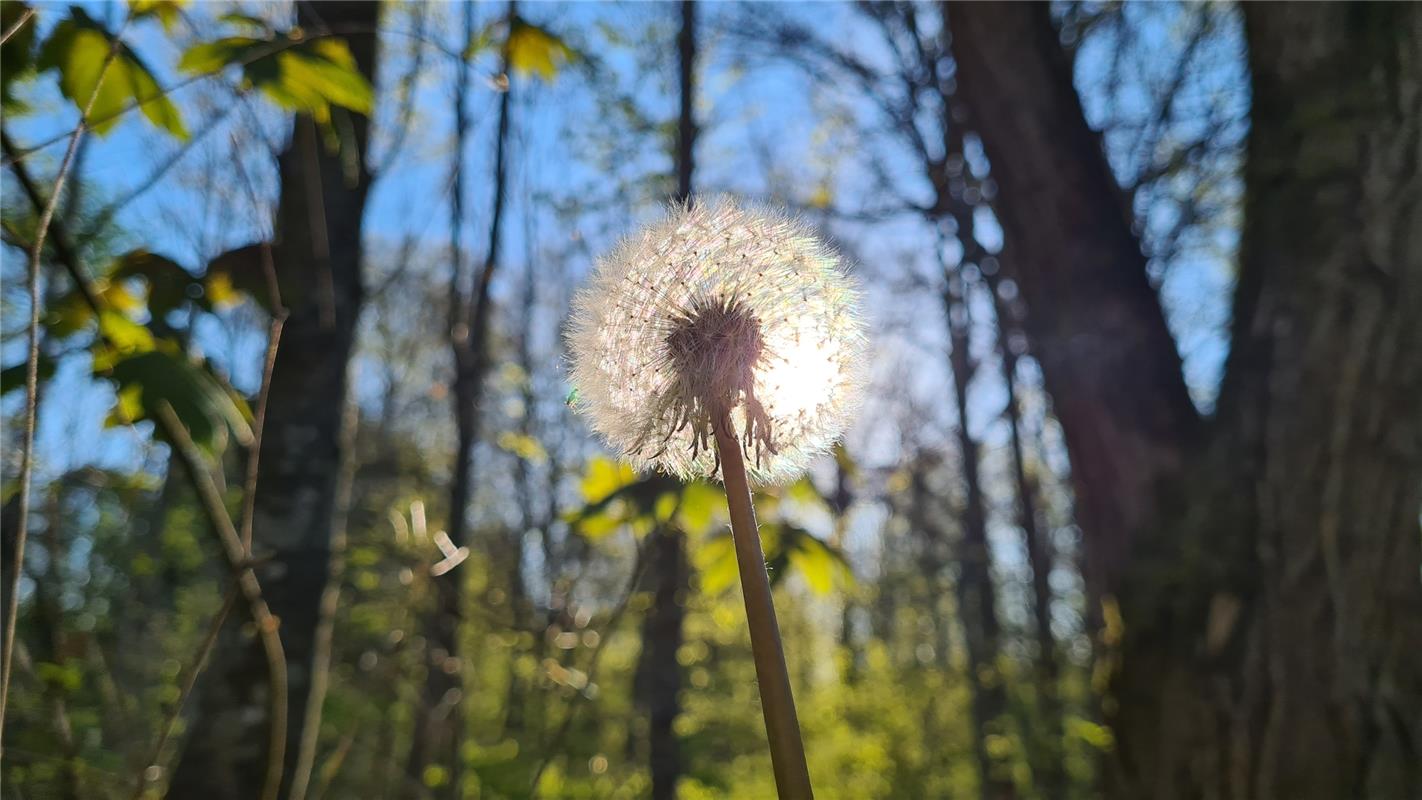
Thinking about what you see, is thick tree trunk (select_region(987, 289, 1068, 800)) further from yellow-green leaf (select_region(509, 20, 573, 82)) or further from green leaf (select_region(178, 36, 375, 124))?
green leaf (select_region(178, 36, 375, 124))

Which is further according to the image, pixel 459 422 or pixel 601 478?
pixel 459 422

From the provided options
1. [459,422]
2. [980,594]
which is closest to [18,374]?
[459,422]

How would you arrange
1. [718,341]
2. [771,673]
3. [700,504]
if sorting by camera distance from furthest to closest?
[700,504] < [718,341] < [771,673]

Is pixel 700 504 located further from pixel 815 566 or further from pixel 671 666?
pixel 671 666

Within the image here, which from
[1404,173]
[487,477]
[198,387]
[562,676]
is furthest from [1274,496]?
[487,477]

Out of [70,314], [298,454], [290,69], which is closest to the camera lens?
[290,69]

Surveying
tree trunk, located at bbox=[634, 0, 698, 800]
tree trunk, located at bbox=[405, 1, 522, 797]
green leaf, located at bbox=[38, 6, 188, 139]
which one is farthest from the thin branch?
tree trunk, located at bbox=[634, 0, 698, 800]
